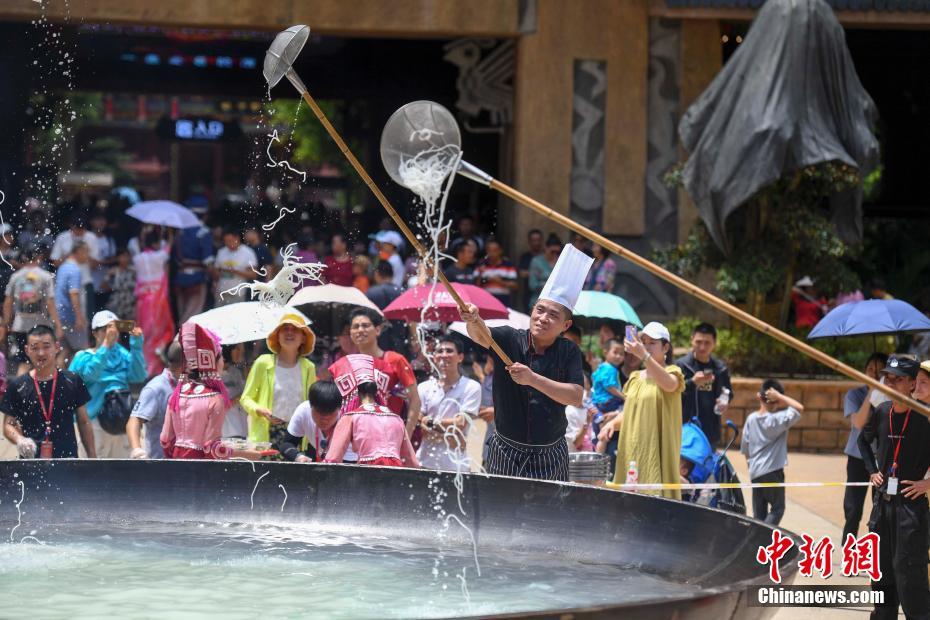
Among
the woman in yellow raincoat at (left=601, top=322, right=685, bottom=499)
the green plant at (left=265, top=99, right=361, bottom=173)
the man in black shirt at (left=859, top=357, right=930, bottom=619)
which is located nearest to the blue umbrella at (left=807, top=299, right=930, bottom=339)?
the woman in yellow raincoat at (left=601, top=322, right=685, bottom=499)

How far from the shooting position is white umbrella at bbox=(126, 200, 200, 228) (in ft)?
49.8

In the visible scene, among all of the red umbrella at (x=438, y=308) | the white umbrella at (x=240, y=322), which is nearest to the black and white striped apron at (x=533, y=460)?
the white umbrella at (x=240, y=322)

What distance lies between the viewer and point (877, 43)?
64.4ft

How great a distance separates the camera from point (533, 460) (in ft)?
21.4

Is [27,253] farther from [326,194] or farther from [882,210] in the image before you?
[326,194]

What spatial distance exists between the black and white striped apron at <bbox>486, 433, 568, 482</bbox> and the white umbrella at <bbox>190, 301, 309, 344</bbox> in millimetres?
2578

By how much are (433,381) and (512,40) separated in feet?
31.5

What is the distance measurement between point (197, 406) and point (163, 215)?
8277 millimetres

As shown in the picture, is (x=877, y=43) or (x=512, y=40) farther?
(x=877, y=43)

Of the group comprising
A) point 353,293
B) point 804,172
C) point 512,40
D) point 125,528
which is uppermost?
point 512,40

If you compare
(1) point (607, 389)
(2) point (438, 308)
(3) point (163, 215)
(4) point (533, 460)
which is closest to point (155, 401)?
(2) point (438, 308)

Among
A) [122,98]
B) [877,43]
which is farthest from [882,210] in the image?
[122,98]

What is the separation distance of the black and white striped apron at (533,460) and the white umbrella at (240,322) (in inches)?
101

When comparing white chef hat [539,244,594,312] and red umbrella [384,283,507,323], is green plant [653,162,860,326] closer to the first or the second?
red umbrella [384,283,507,323]
